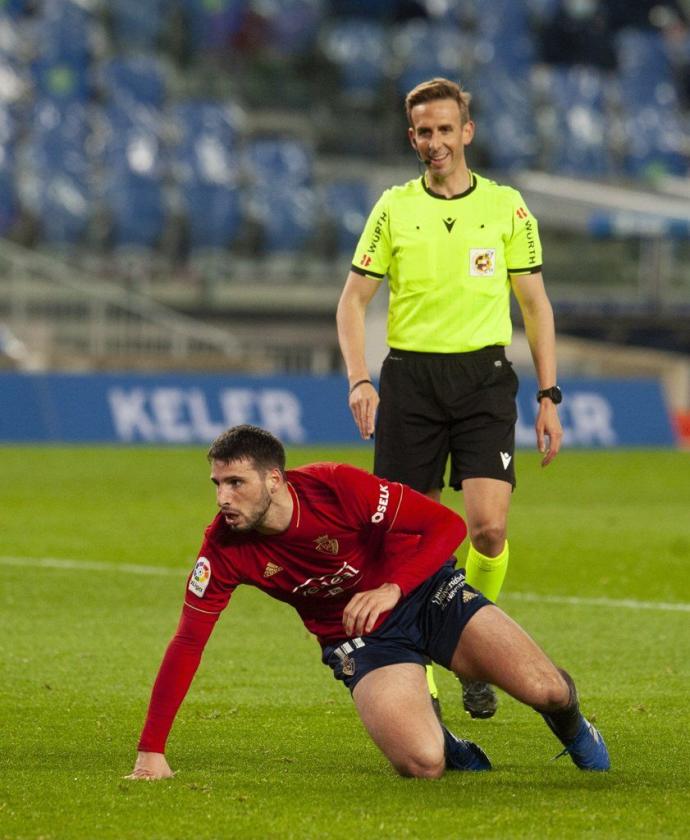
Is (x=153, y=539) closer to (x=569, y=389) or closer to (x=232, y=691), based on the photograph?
(x=232, y=691)

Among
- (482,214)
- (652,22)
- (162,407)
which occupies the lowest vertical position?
(162,407)

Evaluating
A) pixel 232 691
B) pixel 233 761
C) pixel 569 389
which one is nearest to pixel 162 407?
pixel 569 389

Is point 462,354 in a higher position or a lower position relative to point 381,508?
higher

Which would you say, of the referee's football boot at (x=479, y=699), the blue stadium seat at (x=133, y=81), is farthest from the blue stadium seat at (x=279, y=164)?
the referee's football boot at (x=479, y=699)

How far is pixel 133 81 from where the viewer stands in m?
31.8

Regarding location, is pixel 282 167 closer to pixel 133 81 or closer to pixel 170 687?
pixel 133 81

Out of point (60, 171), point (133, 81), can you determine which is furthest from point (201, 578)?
point (133, 81)

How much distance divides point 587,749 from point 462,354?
2.01 m

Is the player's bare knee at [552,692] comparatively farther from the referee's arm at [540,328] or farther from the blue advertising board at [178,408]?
the blue advertising board at [178,408]

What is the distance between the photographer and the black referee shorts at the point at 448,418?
716 centimetres

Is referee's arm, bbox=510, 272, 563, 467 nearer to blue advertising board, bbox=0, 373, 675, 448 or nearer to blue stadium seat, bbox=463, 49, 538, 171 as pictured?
blue advertising board, bbox=0, 373, 675, 448

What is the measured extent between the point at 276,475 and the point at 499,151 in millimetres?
29180

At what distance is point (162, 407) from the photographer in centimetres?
2323

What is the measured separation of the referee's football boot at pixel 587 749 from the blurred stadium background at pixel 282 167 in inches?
799
